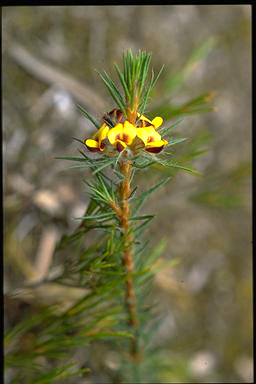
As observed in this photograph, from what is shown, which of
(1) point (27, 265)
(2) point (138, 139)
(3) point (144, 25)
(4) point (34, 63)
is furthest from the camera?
(3) point (144, 25)

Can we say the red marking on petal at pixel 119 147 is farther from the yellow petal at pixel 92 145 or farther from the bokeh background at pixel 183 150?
the bokeh background at pixel 183 150

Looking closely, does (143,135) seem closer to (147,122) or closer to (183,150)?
(147,122)

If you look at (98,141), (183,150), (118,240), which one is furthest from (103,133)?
(183,150)

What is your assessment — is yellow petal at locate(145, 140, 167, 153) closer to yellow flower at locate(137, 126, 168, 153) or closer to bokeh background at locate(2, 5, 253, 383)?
yellow flower at locate(137, 126, 168, 153)

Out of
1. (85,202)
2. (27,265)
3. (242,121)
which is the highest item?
(242,121)

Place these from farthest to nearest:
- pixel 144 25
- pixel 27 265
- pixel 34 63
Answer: pixel 144 25 < pixel 34 63 < pixel 27 265

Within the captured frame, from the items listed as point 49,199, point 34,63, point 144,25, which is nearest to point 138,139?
point 49,199

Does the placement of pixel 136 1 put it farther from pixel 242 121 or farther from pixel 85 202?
pixel 85 202

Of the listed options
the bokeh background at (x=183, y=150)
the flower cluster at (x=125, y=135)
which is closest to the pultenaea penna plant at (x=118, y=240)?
the flower cluster at (x=125, y=135)
